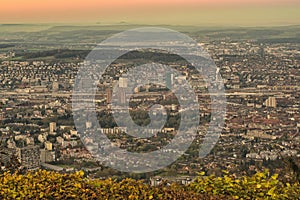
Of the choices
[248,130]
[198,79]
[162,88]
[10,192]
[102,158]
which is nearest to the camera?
[10,192]

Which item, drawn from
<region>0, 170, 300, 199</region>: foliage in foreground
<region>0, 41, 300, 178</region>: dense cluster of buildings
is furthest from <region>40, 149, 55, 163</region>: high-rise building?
<region>0, 170, 300, 199</region>: foliage in foreground

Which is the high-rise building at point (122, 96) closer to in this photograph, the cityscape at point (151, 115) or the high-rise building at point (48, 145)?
the cityscape at point (151, 115)

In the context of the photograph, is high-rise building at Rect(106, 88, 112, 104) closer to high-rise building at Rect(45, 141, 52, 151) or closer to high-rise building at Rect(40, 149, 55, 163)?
high-rise building at Rect(45, 141, 52, 151)

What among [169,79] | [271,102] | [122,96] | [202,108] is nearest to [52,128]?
[122,96]

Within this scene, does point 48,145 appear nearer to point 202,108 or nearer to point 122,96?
point 202,108

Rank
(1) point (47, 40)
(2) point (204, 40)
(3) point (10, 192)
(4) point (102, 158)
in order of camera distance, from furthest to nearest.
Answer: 1. (1) point (47, 40)
2. (2) point (204, 40)
3. (4) point (102, 158)
4. (3) point (10, 192)

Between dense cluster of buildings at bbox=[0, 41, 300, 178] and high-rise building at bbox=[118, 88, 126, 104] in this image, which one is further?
high-rise building at bbox=[118, 88, 126, 104]

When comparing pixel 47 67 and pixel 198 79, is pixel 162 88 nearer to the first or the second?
pixel 198 79

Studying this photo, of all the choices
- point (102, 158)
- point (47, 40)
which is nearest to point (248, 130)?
point (102, 158)

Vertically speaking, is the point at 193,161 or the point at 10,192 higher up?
the point at 10,192
